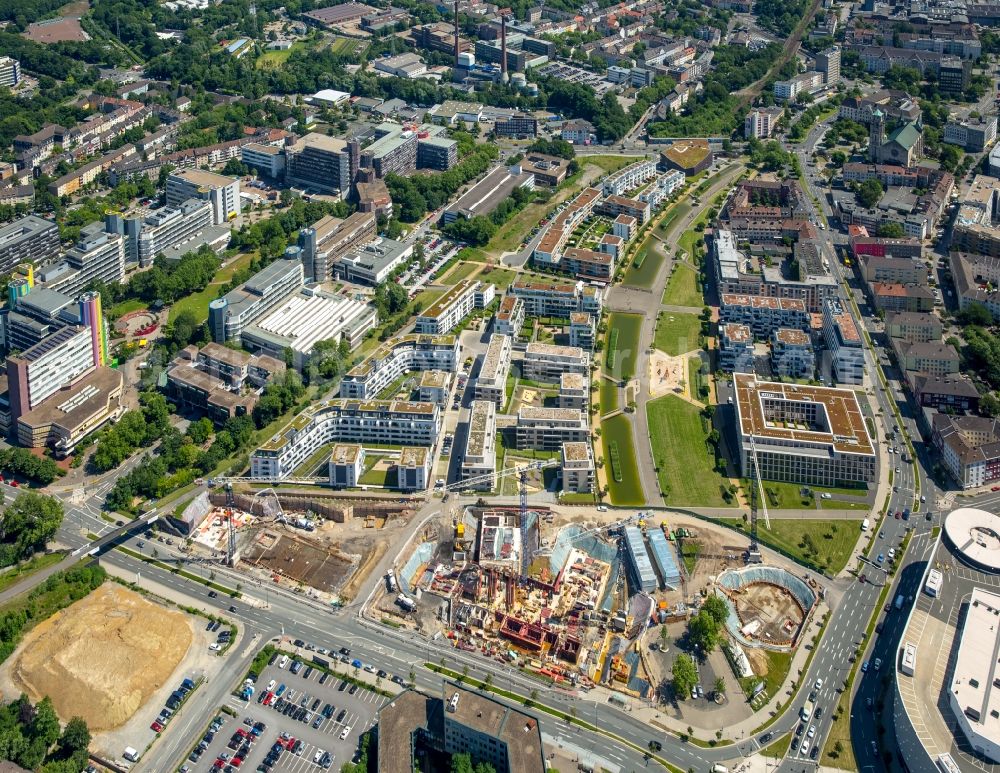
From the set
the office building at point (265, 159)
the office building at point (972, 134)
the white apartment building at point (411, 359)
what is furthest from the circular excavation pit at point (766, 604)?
A: the office building at point (972, 134)

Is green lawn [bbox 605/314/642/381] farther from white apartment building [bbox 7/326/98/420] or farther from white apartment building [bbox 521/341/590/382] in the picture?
white apartment building [bbox 7/326/98/420]

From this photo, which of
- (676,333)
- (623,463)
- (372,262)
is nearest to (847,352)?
(676,333)

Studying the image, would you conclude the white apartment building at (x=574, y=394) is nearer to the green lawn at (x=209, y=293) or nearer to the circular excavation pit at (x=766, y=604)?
the circular excavation pit at (x=766, y=604)

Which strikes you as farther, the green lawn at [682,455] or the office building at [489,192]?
the office building at [489,192]

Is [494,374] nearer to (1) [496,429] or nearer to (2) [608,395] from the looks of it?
(1) [496,429]

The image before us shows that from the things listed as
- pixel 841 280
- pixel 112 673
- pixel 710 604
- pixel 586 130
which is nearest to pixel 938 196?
pixel 841 280

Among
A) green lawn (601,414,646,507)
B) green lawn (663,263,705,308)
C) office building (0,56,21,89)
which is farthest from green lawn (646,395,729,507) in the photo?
office building (0,56,21,89)

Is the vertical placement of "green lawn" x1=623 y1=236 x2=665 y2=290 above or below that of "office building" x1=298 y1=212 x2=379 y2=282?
below
